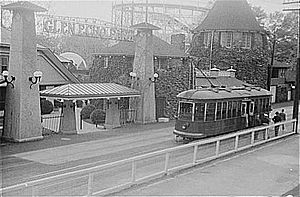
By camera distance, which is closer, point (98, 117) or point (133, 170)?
point (133, 170)

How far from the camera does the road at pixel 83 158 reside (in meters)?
10.1

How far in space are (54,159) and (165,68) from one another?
14.3 meters

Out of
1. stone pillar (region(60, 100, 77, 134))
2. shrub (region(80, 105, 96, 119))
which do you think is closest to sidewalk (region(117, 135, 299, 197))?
stone pillar (region(60, 100, 77, 134))

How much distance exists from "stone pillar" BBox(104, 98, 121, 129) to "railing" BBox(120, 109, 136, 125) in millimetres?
1674

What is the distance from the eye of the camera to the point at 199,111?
1705cm

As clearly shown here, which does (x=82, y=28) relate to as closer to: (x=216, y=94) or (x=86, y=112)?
(x=86, y=112)

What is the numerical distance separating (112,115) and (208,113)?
5537 mm

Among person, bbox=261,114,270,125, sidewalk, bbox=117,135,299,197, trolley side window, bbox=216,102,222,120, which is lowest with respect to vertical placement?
sidewalk, bbox=117,135,299,197

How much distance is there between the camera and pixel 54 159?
13.1 metres

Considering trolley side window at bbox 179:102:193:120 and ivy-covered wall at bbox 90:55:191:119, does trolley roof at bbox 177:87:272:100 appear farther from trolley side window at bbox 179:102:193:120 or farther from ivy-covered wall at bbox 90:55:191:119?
ivy-covered wall at bbox 90:55:191:119

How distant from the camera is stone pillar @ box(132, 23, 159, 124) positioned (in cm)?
2323

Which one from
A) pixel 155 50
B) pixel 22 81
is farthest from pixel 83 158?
pixel 155 50

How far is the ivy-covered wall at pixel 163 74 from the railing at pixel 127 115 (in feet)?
7.56

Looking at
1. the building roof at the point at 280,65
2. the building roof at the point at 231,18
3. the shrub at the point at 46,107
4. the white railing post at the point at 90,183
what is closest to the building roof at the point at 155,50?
the shrub at the point at 46,107
